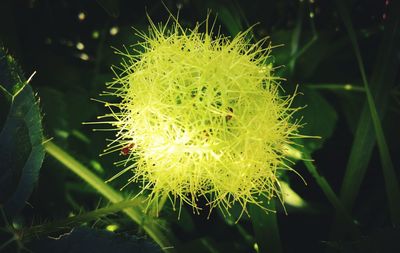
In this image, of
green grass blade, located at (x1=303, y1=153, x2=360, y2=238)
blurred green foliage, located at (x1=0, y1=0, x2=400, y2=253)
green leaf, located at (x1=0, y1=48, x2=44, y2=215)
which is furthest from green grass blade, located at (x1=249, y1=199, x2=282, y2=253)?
green leaf, located at (x1=0, y1=48, x2=44, y2=215)

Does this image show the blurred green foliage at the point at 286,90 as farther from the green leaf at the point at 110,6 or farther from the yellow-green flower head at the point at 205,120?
the yellow-green flower head at the point at 205,120

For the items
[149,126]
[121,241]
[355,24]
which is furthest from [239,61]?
[355,24]

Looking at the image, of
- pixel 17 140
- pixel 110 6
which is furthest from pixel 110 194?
pixel 110 6

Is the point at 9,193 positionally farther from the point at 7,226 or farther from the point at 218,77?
the point at 218,77

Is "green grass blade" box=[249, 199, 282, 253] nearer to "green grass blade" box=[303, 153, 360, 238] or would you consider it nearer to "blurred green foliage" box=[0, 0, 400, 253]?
"blurred green foliage" box=[0, 0, 400, 253]

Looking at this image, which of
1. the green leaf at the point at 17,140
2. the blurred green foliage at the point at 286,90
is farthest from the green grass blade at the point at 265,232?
the green leaf at the point at 17,140
